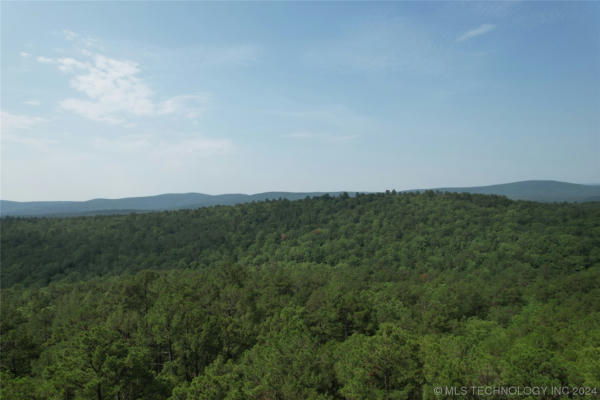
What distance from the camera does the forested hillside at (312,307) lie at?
20922 mm

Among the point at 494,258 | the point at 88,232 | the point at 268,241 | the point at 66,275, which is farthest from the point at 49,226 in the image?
the point at 494,258

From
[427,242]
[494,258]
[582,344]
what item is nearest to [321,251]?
[427,242]

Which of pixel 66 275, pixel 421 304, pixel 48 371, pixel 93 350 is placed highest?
pixel 93 350

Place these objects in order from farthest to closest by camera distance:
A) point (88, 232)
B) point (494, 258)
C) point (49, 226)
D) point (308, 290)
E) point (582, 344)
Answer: point (49, 226) → point (88, 232) → point (494, 258) → point (308, 290) → point (582, 344)

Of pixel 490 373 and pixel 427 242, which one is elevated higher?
pixel 490 373

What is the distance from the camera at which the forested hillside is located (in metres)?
20.9

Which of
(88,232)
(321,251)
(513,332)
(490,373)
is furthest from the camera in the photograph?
(88,232)

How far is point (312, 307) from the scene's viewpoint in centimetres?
5069

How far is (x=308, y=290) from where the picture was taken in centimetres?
6562

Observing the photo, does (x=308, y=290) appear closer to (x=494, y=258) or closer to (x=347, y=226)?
(x=494, y=258)

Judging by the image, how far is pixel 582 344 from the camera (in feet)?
99.2

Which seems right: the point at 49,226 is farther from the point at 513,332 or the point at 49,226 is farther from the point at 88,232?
the point at 513,332

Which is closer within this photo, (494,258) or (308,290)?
(308,290)

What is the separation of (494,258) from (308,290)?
250 feet
